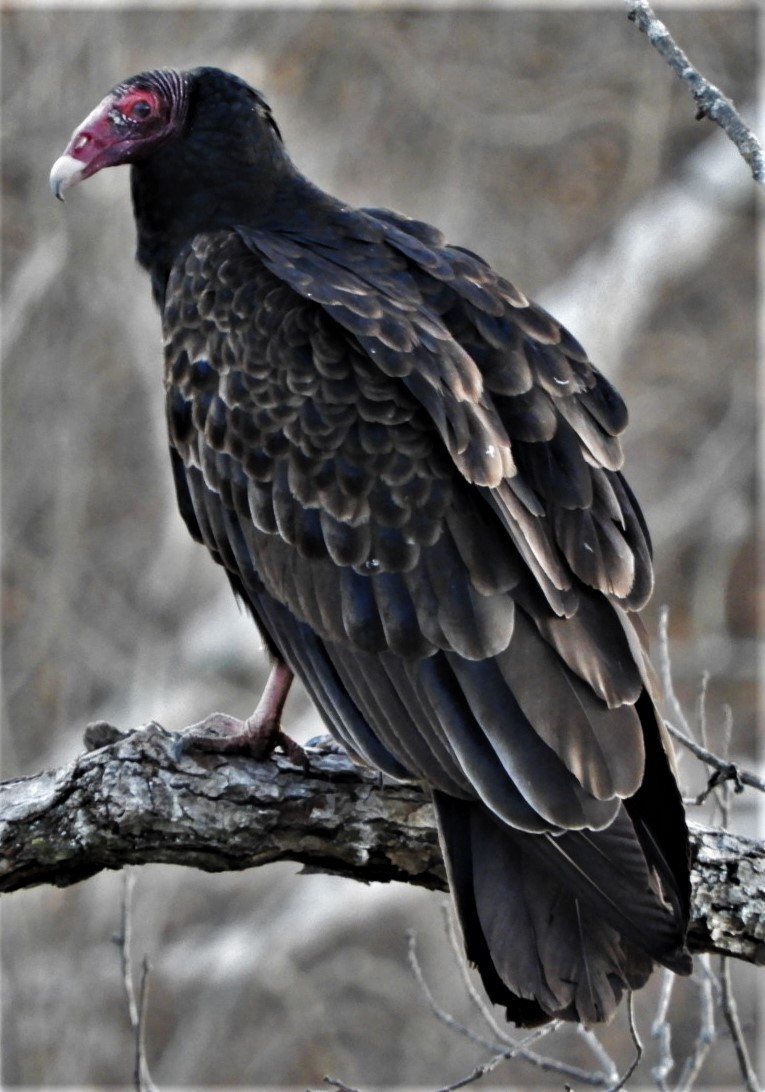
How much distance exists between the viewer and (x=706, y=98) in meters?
2.79

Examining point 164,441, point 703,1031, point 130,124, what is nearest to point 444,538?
point 703,1031

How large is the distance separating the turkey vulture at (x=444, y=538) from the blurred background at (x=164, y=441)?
172 inches

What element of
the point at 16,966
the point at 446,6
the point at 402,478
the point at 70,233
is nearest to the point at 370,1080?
the point at 16,966

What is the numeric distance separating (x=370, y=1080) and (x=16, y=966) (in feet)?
7.40

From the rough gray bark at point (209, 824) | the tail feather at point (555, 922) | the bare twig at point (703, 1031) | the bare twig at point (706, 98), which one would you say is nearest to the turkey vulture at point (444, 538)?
the tail feather at point (555, 922)

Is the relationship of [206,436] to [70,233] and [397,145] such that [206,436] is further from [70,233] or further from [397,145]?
[397,145]

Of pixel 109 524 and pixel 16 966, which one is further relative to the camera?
pixel 109 524

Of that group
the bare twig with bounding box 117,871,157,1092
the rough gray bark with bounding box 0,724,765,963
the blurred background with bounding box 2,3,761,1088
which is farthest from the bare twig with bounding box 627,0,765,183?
the blurred background with bounding box 2,3,761,1088

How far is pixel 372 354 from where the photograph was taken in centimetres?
346

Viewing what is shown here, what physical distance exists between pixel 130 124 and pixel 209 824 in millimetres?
1717

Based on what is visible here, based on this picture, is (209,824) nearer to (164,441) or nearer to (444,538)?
(444,538)

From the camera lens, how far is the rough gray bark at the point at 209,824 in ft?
10.9

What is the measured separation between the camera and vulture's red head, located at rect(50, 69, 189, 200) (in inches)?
160

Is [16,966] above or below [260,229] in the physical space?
below
